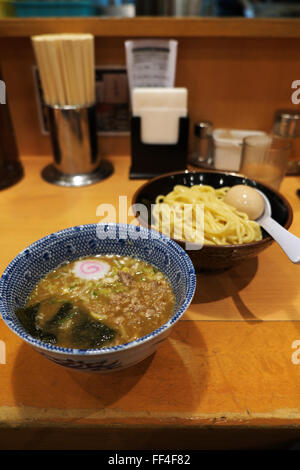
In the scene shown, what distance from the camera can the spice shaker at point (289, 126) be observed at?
5.59 ft

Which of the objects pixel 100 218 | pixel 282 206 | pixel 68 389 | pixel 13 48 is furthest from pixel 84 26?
pixel 68 389

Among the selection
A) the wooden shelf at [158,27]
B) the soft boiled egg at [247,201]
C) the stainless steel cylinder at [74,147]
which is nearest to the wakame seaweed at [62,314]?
the soft boiled egg at [247,201]

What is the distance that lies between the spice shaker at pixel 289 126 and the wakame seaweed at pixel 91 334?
1.38 m

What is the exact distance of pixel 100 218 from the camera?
4.66ft

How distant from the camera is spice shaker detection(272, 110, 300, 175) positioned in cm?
171

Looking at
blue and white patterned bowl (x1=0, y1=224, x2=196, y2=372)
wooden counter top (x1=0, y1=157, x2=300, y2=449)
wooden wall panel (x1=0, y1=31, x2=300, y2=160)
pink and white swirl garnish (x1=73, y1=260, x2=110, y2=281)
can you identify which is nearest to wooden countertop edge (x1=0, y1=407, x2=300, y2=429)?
wooden counter top (x1=0, y1=157, x2=300, y2=449)

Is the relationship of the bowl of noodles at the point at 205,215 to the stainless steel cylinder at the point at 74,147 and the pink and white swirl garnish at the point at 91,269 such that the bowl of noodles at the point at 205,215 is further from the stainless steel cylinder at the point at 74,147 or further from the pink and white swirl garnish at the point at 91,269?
the stainless steel cylinder at the point at 74,147

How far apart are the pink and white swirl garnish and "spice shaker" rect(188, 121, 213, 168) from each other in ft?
3.45

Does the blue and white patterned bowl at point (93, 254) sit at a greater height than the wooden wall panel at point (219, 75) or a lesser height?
lesser

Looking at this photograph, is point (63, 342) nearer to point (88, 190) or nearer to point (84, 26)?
point (88, 190)

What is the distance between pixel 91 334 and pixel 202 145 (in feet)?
4.33

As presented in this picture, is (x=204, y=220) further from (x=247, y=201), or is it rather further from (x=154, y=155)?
(x=154, y=155)

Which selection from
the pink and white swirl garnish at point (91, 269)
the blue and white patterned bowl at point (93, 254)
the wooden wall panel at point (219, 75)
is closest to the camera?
the blue and white patterned bowl at point (93, 254)

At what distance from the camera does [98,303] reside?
34.1 inches
